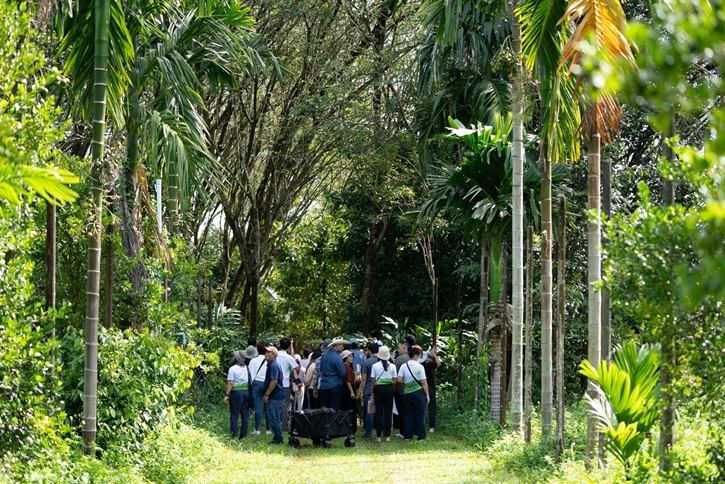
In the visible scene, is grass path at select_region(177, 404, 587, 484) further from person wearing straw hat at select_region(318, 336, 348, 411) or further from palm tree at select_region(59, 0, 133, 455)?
palm tree at select_region(59, 0, 133, 455)

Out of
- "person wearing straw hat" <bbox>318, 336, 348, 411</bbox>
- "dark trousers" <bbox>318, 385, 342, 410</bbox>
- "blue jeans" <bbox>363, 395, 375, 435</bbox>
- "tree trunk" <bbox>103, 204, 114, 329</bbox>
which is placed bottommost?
"blue jeans" <bbox>363, 395, 375, 435</bbox>

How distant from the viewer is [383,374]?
57.6ft

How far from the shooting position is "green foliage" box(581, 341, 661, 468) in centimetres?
906

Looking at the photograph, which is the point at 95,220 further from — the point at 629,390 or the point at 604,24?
the point at 629,390

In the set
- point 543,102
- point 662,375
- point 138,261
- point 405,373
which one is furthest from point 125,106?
point 662,375

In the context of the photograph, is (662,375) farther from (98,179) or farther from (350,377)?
(350,377)

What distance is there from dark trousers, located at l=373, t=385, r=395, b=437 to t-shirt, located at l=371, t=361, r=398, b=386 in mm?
102

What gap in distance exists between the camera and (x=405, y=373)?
1731 centimetres

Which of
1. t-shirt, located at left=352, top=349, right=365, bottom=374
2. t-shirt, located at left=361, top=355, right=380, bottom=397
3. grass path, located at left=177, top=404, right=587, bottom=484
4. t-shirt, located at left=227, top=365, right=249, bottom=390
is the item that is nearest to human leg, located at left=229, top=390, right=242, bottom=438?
t-shirt, located at left=227, top=365, right=249, bottom=390

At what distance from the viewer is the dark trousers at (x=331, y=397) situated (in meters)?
17.9

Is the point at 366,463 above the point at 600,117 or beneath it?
beneath

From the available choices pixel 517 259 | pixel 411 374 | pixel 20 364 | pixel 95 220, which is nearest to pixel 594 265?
pixel 517 259

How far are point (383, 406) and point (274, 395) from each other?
6.85 feet

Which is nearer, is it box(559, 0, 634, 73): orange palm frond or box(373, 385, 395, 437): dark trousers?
box(559, 0, 634, 73): orange palm frond
